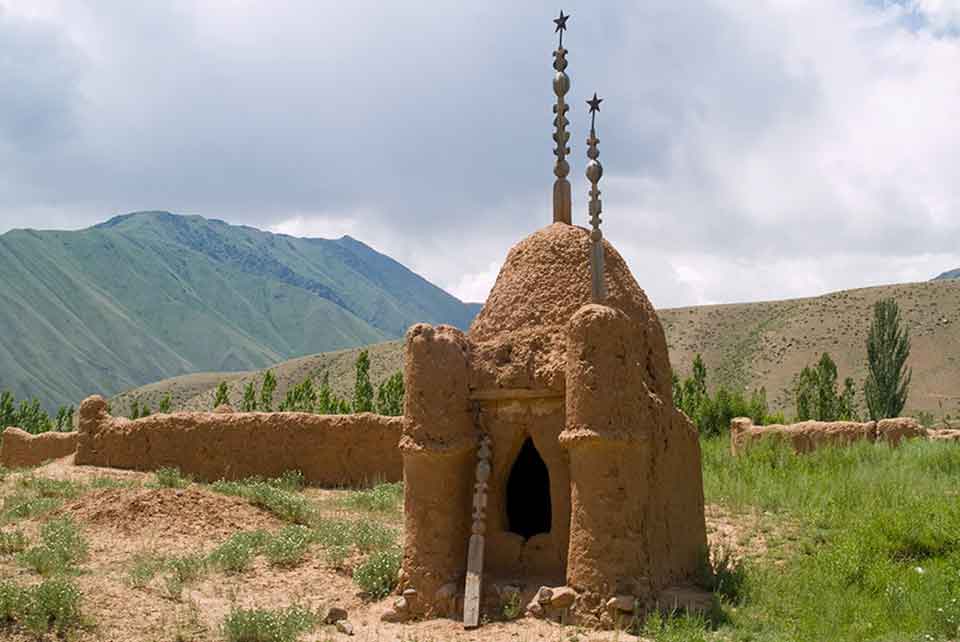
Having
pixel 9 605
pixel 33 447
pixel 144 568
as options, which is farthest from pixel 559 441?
pixel 33 447

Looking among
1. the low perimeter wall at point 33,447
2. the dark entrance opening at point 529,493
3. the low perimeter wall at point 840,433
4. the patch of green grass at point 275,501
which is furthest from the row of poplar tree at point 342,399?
the dark entrance opening at point 529,493

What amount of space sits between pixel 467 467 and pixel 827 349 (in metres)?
57.1

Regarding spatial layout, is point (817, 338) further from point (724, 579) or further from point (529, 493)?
point (724, 579)

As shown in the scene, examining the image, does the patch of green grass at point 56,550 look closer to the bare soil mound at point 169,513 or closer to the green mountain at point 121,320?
the bare soil mound at point 169,513

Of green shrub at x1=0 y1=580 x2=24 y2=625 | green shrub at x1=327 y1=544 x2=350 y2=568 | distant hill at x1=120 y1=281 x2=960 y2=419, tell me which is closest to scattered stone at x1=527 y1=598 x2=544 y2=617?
green shrub at x1=327 y1=544 x2=350 y2=568

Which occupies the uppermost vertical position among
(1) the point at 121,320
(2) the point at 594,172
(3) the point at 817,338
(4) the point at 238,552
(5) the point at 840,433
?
(1) the point at 121,320

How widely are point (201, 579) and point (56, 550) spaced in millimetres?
1744

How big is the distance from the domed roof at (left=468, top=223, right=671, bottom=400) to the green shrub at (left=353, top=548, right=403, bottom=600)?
212cm

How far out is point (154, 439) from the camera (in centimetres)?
1797

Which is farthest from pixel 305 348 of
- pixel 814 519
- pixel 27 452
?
pixel 814 519

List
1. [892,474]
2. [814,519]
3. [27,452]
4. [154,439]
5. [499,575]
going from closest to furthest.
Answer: [499,575]
[814,519]
[892,474]
[154,439]
[27,452]

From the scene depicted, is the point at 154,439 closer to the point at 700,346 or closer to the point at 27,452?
the point at 27,452

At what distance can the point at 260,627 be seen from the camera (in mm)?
8203

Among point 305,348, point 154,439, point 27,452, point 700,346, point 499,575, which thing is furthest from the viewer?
point 305,348
